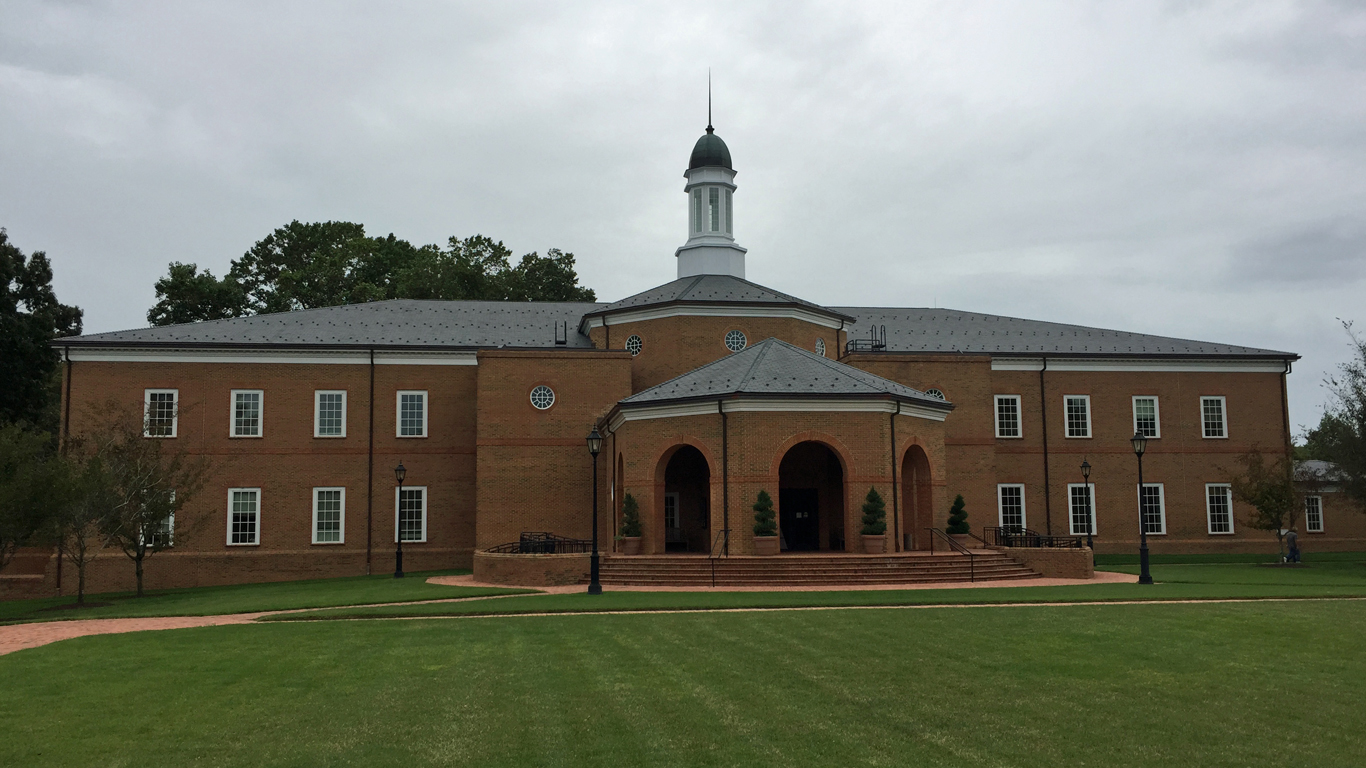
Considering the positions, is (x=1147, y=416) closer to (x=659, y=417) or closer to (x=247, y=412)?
(x=659, y=417)

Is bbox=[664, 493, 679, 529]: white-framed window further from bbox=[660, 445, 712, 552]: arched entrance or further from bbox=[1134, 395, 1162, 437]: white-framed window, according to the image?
bbox=[1134, 395, 1162, 437]: white-framed window

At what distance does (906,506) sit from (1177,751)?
22509 mm

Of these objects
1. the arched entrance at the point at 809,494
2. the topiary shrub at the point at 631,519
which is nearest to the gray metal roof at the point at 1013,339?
the arched entrance at the point at 809,494

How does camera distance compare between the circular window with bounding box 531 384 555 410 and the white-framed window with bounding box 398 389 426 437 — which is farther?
the white-framed window with bounding box 398 389 426 437

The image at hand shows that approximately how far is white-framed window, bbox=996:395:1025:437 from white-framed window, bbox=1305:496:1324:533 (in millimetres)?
12760

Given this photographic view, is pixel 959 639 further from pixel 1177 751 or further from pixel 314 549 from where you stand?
pixel 314 549

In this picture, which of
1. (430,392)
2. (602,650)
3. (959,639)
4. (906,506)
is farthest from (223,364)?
(959,639)

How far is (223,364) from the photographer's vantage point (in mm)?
36375

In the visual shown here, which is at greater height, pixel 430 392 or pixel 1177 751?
pixel 430 392

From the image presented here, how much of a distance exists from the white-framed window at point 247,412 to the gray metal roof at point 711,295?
488 inches

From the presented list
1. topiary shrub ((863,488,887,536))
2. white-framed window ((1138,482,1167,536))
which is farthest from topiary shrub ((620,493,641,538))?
white-framed window ((1138,482,1167,536))

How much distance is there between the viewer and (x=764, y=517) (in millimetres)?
27578

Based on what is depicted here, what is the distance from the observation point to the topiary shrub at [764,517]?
90.5ft

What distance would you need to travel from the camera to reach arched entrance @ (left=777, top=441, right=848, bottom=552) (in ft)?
111
